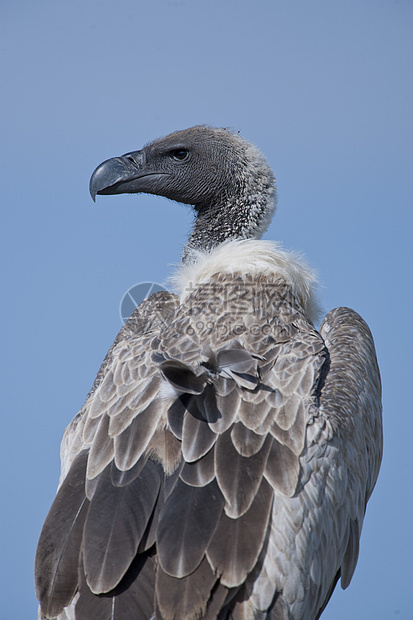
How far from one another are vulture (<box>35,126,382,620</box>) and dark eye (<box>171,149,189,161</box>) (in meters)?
1.68

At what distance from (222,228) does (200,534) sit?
143 inches

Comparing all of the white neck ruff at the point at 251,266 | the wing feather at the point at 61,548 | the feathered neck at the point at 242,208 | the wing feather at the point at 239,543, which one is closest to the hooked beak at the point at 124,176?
the feathered neck at the point at 242,208

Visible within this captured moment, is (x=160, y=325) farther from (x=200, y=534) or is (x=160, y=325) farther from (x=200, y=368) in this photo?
(x=200, y=534)

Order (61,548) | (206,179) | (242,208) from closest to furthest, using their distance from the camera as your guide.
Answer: (61,548)
(242,208)
(206,179)

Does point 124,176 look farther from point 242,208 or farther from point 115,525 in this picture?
point 115,525

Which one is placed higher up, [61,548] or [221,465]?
[221,465]

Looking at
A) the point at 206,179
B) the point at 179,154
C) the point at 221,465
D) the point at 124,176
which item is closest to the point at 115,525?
the point at 221,465

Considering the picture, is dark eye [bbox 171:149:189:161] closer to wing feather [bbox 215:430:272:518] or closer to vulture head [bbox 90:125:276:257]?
vulture head [bbox 90:125:276:257]

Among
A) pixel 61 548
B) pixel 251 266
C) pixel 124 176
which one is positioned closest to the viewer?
pixel 61 548

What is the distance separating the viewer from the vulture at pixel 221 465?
4.15 m

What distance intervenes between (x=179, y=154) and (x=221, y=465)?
4.00 meters

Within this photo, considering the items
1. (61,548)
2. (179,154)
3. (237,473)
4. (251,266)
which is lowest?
(61,548)

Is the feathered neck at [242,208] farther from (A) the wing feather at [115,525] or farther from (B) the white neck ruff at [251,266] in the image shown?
(A) the wing feather at [115,525]

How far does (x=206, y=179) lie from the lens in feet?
23.9
